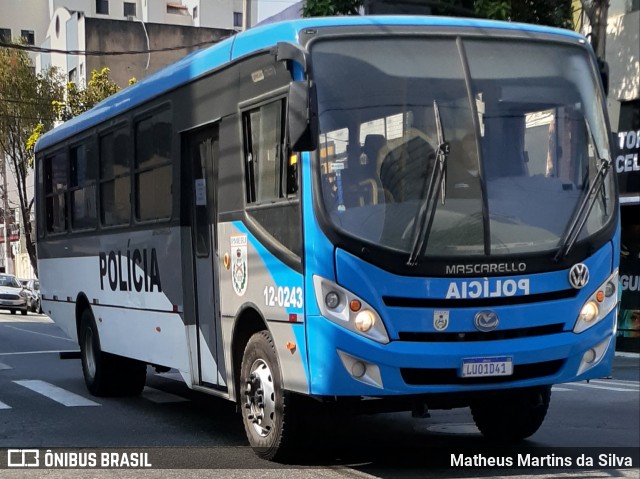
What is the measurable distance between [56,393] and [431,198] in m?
7.29

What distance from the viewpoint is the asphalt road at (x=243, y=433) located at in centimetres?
817

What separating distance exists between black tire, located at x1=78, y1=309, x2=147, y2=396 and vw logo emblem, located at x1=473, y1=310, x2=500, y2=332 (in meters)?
6.19

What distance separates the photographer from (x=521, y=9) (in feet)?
60.7

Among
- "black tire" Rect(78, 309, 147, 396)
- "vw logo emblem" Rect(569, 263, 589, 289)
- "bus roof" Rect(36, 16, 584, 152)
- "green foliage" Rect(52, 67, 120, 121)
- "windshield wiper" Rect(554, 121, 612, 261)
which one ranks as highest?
"green foliage" Rect(52, 67, 120, 121)

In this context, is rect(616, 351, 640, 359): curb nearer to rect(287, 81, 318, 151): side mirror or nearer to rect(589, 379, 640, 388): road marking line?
rect(589, 379, 640, 388): road marking line

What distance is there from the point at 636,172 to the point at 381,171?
14.0 meters

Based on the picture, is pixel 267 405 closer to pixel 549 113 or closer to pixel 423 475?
pixel 423 475

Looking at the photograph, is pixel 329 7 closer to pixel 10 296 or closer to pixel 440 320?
pixel 440 320

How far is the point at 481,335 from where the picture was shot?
296 inches

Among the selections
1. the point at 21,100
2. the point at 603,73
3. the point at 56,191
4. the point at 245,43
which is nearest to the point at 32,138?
the point at 21,100

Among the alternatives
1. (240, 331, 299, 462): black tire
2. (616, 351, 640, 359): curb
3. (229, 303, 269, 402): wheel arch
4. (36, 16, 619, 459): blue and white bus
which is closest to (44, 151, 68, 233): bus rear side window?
(36, 16, 619, 459): blue and white bus

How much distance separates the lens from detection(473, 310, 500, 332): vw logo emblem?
7.50 metres

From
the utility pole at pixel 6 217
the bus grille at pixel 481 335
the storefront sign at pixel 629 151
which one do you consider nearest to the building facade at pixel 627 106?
the storefront sign at pixel 629 151

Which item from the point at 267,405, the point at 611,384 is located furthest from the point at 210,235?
the point at 611,384
